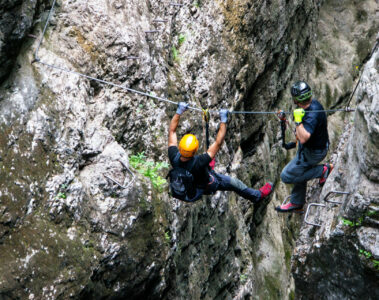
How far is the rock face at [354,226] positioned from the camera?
6727 mm

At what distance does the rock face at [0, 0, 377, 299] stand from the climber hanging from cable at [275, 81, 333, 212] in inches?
40.6

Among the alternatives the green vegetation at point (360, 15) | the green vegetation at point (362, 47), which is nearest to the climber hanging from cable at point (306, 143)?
the green vegetation at point (362, 47)

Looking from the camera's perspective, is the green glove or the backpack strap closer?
the green glove

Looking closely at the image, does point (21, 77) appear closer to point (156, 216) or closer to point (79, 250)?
point (79, 250)

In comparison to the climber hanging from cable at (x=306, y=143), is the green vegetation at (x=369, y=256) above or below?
below

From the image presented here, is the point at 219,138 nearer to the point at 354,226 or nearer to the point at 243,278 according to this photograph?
the point at 354,226

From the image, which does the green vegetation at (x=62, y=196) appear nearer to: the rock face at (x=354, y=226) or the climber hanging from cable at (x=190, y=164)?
the climber hanging from cable at (x=190, y=164)

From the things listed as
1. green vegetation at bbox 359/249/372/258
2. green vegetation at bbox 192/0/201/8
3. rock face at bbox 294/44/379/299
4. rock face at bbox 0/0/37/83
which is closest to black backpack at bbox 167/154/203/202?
rock face at bbox 294/44/379/299

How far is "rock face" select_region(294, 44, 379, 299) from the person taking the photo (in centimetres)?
673

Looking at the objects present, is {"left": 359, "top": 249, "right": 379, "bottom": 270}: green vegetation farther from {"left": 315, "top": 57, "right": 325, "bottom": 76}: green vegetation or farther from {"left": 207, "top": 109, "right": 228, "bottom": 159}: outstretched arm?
{"left": 315, "top": 57, "right": 325, "bottom": 76}: green vegetation

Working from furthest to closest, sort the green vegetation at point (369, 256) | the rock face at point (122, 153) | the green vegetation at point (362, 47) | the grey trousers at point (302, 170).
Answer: the green vegetation at point (362, 47)
the grey trousers at point (302, 170)
the green vegetation at point (369, 256)
the rock face at point (122, 153)

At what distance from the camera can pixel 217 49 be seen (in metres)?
10.7

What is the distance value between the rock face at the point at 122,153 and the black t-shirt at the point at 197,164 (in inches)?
29.0

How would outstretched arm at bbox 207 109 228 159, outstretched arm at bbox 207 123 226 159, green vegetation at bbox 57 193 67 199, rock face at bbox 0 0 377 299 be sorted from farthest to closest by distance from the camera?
outstretched arm at bbox 207 123 226 159 < outstretched arm at bbox 207 109 228 159 < green vegetation at bbox 57 193 67 199 < rock face at bbox 0 0 377 299
